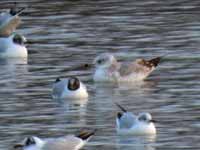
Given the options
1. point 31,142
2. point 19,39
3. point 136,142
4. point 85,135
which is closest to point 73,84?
point 136,142

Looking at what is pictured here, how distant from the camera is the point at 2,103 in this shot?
23156 mm

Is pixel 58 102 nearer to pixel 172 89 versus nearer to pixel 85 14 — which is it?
pixel 172 89

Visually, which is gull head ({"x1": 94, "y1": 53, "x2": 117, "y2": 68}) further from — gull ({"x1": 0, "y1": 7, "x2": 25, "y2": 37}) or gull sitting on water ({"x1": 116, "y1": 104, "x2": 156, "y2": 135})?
gull ({"x1": 0, "y1": 7, "x2": 25, "y2": 37})

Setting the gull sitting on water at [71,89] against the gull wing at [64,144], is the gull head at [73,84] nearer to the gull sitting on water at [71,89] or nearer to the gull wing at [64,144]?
the gull sitting on water at [71,89]

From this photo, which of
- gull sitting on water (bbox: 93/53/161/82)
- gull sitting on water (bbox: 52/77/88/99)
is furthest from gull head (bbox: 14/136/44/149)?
gull sitting on water (bbox: 93/53/161/82)

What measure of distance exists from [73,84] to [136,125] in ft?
10.9

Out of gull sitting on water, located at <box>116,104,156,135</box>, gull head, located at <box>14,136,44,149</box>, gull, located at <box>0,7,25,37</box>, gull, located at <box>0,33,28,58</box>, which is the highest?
gull, located at <box>0,7,25,37</box>

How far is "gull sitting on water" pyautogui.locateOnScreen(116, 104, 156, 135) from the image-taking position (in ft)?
67.0

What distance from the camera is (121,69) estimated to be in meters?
25.7

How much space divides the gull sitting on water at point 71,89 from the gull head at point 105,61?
1.90m

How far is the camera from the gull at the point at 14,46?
2861 centimetres

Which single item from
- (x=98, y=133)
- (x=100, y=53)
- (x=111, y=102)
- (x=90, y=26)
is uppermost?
(x=90, y=26)

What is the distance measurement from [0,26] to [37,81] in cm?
761

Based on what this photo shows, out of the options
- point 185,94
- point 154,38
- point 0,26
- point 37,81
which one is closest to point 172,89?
point 185,94
